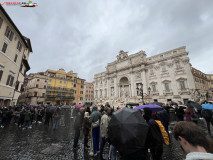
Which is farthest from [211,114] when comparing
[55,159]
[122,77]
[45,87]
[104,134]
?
[45,87]

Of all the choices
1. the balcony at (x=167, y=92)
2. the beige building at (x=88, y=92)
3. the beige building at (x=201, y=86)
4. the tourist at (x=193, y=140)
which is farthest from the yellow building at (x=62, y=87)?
the tourist at (x=193, y=140)

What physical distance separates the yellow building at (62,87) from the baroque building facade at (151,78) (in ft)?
44.3

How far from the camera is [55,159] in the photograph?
3.83 meters

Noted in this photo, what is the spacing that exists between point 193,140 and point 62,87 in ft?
148

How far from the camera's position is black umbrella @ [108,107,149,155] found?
67.6 inches

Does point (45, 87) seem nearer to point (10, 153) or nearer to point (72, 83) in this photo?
point (72, 83)

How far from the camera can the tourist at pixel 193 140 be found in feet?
3.50

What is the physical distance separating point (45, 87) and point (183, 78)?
42.7m

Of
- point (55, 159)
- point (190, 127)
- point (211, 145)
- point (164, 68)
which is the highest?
point (164, 68)

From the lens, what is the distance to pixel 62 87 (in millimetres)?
41688

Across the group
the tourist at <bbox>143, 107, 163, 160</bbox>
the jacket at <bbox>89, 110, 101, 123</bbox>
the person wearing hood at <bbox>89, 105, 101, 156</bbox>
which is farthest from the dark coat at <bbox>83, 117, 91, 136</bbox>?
the tourist at <bbox>143, 107, 163, 160</bbox>

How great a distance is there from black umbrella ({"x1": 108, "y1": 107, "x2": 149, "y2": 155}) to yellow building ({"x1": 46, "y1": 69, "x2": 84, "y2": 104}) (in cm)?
4154

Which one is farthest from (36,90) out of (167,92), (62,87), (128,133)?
(128,133)

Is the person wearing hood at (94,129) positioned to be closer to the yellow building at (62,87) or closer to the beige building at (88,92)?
the yellow building at (62,87)
